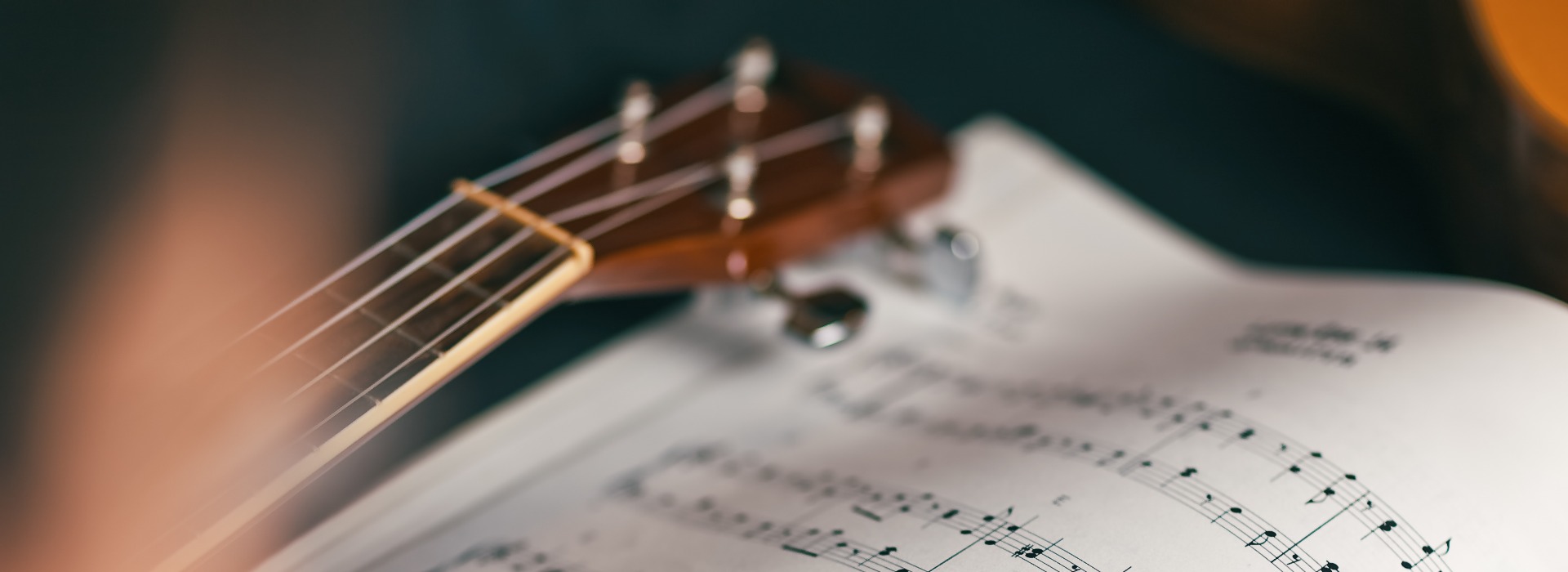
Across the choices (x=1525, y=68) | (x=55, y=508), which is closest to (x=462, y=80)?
(x=55, y=508)

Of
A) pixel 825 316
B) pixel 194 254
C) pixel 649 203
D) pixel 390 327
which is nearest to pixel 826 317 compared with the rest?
A: pixel 825 316

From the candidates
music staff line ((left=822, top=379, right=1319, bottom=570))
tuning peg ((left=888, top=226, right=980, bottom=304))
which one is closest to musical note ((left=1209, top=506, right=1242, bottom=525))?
music staff line ((left=822, top=379, right=1319, bottom=570))

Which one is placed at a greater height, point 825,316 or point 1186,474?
point 825,316

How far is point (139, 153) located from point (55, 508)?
179 millimetres

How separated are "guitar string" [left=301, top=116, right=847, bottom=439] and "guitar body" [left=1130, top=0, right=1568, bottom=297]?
344 millimetres

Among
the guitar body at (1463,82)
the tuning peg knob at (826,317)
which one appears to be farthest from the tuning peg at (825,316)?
the guitar body at (1463,82)

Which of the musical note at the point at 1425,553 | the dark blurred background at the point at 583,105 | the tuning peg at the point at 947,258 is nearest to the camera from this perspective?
the musical note at the point at 1425,553

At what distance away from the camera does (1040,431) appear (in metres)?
0.58

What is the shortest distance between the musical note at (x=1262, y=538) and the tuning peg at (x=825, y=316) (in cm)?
24

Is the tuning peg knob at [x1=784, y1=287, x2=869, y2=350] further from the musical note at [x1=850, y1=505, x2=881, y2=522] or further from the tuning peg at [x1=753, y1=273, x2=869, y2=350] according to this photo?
the musical note at [x1=850, y1=505, x2=881, y2=522]

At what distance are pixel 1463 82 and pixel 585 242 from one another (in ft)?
1.65

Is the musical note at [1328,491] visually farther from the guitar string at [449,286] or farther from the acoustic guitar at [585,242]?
the guitar string at [449,286]

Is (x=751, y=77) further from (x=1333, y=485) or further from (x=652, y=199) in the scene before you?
(x=1333, y=485)

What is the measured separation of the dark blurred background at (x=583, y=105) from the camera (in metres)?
0.59
